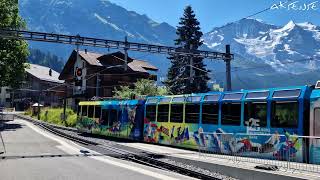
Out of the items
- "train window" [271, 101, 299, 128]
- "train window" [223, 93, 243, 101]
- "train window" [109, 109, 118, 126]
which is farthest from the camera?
"train window" [109, 109, 118, 126]

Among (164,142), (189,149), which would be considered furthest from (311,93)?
(164,142)

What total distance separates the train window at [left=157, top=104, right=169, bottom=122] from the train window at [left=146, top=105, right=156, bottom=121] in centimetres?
61

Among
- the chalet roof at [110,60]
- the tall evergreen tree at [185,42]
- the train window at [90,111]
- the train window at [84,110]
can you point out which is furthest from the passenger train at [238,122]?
the chalet roof at [110,60]

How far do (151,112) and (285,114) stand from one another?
11.7 metres

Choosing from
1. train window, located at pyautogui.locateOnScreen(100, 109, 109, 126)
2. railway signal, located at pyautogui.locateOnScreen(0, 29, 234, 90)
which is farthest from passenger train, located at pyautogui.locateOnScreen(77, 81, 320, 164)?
railway signal, located at pyautogui.locateOnScreen(0, 29, 234, 90)

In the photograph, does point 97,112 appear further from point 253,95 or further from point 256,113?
point 256,113

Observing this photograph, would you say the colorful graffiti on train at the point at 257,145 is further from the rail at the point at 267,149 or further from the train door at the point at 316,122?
the train door at the point at 316,122

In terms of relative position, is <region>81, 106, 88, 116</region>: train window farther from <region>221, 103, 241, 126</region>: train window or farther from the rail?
<region>221, 103, 241, 126</region>: train window

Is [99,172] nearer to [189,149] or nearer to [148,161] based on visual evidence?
[148,161]

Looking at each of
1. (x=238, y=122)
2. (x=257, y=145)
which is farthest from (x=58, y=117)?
(x=257, y=145)

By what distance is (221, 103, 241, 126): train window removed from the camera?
65.3 feet

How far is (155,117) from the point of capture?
27.4m

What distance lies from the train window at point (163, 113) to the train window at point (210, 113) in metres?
3.90

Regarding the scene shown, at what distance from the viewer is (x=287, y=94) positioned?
17422 mm
